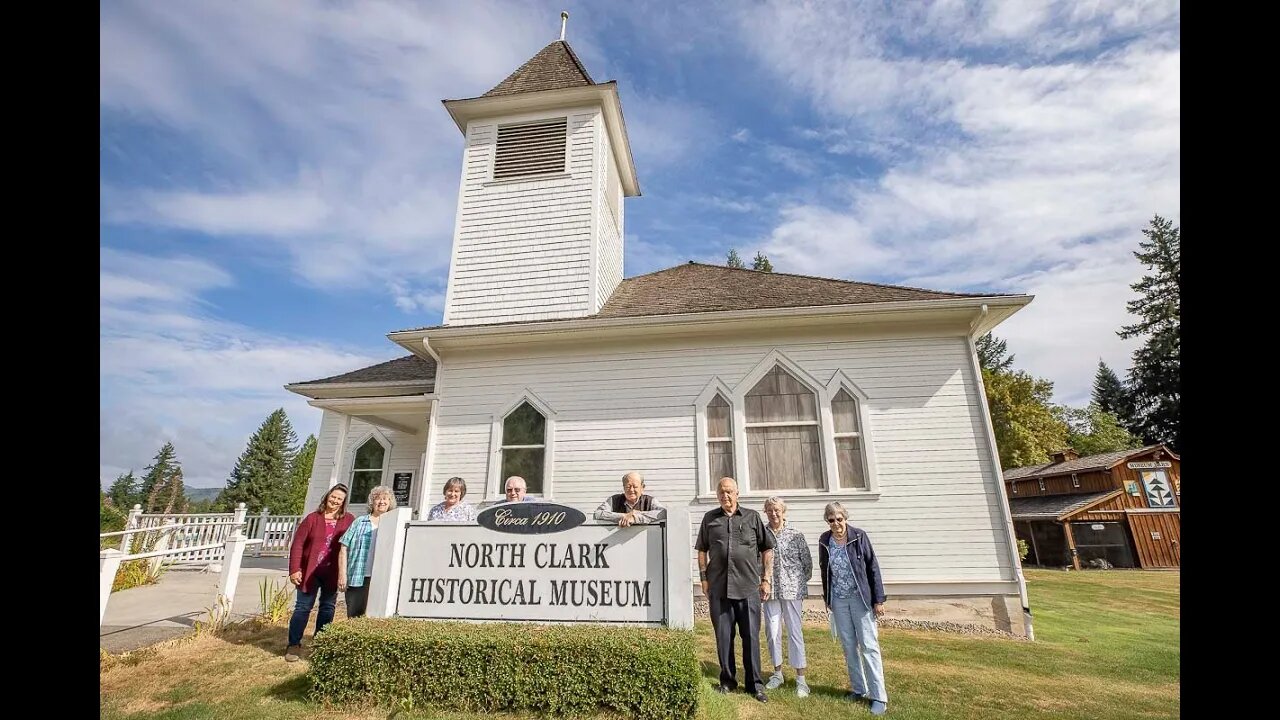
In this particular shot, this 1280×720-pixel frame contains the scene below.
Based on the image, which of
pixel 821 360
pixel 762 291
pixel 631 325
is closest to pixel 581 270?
pixel 631 325

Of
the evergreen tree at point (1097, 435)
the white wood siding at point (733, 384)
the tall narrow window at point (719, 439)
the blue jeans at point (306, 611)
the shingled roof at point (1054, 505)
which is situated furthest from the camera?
the evergreen tree at point (1097, 435)

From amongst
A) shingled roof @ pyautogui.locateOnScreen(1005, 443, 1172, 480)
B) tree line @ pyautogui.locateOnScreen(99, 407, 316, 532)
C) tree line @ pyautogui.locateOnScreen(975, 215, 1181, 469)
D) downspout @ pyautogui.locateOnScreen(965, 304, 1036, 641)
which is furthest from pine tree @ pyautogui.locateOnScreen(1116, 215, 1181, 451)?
tree line @ pyautogui.locateOnScreen(99, 407, 316, 532)

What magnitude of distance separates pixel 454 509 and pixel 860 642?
4033 mm

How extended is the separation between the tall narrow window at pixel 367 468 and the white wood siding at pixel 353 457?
9 centimetres

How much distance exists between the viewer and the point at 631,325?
30.2ft

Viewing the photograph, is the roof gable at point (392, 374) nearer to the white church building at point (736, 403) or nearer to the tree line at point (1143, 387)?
the white church building at point (736, 403)

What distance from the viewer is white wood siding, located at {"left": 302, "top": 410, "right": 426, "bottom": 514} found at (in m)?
12.3

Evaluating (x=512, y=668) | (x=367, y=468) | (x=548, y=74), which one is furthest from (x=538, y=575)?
(x=548, y=74)

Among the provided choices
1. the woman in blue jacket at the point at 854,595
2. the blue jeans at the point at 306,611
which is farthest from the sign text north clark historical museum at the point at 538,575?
the woman in blue jacket at the point at 854,595

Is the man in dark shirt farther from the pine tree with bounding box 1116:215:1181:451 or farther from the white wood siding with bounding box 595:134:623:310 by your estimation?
the pine tree with bounding box 1116:215:1181:451

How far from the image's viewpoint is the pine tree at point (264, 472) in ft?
164

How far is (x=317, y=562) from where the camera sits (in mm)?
5832
